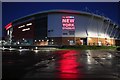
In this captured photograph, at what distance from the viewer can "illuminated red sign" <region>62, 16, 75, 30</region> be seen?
96.3m

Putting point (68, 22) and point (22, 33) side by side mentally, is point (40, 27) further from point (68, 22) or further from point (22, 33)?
point (68, 22)

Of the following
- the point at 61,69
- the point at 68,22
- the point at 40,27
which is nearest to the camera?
the point at 61,69

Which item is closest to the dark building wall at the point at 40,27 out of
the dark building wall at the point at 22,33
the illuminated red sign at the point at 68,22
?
the dark building wall at the point at 22,33

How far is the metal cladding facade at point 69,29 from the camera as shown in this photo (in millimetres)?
97438

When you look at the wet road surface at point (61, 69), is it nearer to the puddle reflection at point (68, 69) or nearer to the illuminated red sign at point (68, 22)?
the puddle reflection at point (68, 69)

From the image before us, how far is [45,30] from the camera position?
100 m

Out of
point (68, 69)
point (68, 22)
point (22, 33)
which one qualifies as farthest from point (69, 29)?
point (68, 69)

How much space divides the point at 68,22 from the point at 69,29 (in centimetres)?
265

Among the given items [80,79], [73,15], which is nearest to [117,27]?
[73,15]

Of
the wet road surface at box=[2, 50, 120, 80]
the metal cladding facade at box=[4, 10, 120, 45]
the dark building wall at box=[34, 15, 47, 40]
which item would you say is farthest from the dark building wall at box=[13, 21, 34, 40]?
the wet road surface at box=[2, 50, 120, 80]

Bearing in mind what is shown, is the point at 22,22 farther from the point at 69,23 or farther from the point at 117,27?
the point at 117,27

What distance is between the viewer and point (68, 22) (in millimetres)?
98062

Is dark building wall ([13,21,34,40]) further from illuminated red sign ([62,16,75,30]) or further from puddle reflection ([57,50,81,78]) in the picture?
puddle reflection ([57,50,81,78])

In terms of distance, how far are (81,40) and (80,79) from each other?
89.7 metres
